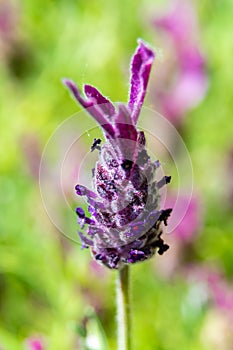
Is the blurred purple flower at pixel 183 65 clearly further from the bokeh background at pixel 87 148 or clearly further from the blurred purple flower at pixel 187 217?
the blurred purple flower at pixel 187 217

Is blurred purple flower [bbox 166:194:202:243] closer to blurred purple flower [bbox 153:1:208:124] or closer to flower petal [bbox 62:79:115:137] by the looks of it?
blurred purple flower [bbox 153:1:208:124]

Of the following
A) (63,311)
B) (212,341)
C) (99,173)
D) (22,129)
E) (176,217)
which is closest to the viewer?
(99,173)

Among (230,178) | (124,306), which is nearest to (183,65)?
(230,178)

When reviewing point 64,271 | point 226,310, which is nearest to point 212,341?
point 226,310

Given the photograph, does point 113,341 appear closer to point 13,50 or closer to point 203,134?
point 203,134

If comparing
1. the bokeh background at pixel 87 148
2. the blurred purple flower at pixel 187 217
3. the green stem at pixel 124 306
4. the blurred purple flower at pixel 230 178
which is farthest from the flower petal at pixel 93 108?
the blurred purple flower at pixel 230 178
